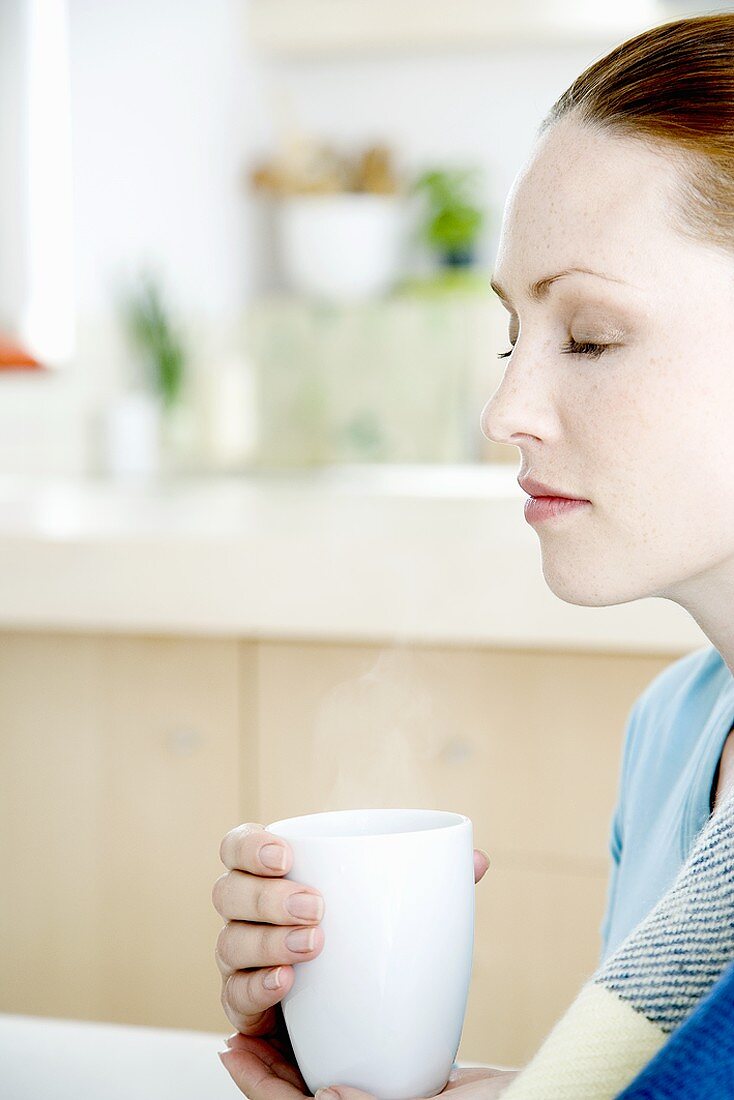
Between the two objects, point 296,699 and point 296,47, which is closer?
point 296,699

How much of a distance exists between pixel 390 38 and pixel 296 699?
1.56 meters

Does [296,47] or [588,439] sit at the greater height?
[296,47]

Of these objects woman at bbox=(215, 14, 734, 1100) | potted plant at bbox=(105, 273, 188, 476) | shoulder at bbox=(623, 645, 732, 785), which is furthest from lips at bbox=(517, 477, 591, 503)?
potted plant at bbox=(105, 273, 188, 476)

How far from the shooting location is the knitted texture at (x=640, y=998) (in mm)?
443

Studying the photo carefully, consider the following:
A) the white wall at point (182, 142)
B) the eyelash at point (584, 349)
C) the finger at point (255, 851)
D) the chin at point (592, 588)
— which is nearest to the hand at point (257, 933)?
the finger at point (255, 851)

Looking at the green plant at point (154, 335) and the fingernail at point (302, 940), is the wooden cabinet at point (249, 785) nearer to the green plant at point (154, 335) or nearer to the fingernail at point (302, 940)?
the fingernail at point (302, 940)

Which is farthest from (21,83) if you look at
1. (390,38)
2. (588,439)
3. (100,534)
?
(588,439)

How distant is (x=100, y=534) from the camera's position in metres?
1.55

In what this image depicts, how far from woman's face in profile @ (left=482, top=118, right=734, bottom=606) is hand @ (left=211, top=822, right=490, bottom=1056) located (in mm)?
177

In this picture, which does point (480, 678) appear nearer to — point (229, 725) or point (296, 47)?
point (229, 725)

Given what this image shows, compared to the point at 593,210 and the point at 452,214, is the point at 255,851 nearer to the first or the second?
the point at 593,210

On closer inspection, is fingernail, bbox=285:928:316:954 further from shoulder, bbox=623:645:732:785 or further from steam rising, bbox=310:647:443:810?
steam rising, bbox=310:647:443:810

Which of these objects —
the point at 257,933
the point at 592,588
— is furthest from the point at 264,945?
the point at 592,588

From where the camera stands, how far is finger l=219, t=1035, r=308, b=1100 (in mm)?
604
